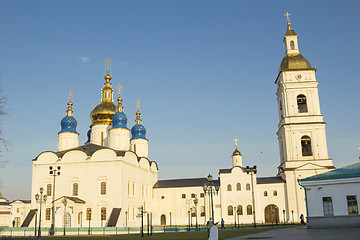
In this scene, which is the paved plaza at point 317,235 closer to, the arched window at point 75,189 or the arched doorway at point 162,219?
the arched window at point 75,189

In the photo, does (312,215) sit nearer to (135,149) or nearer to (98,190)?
(98,190)

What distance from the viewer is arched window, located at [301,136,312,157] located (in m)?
43.2

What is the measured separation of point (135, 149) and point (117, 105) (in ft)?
22.8

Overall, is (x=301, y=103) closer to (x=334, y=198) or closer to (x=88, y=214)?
(x=334, y=198)

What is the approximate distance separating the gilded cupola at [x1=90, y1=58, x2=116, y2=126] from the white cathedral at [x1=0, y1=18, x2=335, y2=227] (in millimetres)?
133

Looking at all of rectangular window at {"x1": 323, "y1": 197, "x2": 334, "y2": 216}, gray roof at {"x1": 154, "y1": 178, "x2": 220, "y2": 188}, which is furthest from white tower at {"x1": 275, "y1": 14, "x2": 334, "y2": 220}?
rectangular window at {"x1": 323, "y1": 197, "x2": 334, "y2": 216}

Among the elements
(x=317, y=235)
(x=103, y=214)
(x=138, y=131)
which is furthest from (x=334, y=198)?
(x=138, y=131)

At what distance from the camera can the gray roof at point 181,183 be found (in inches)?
2004

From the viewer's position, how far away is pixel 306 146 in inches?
1721

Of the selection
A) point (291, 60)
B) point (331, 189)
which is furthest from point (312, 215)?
point (291, 60)

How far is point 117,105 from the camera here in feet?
158

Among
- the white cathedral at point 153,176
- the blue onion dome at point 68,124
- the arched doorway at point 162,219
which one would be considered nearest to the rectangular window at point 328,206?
the white cathedral at point 153,176

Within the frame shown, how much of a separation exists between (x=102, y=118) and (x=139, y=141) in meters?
6.33

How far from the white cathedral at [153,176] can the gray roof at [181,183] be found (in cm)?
14
